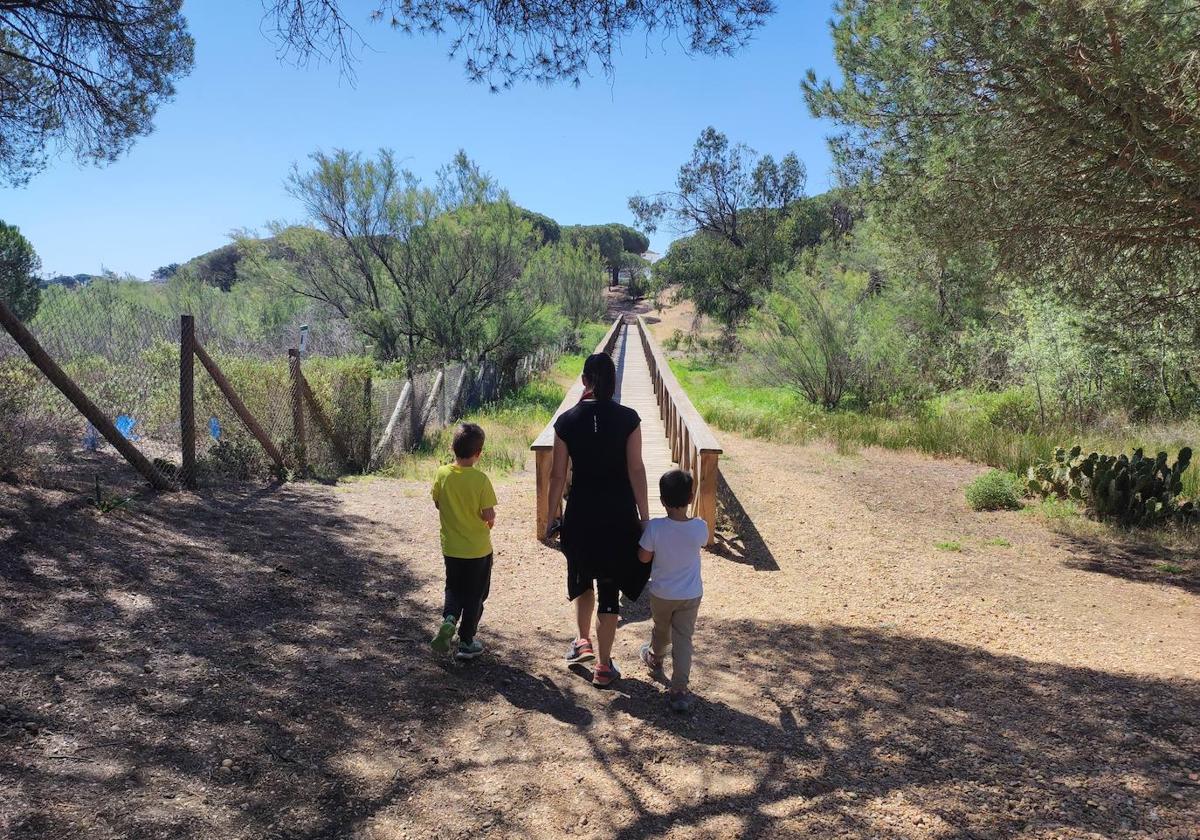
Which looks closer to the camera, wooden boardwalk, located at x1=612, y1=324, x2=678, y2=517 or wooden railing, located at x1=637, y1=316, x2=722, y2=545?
wooden railing, located at x1=637, y1=316, x2=722, y2=545

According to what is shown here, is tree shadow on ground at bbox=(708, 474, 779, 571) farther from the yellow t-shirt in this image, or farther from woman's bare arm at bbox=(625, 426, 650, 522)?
the yellow t-shirt

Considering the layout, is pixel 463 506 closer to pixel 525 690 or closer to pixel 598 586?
pixel 598 586

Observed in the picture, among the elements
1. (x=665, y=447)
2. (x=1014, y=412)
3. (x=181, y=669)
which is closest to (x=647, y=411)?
(x=665, y=447)

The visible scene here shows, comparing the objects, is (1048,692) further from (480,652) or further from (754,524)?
(754,524)

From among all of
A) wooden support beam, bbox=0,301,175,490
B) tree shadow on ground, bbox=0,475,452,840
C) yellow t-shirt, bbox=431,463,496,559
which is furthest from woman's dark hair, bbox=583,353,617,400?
wooden support beam, bbox=0,301,175,490

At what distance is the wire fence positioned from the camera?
646 centimetres

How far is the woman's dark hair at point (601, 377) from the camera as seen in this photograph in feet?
12.0

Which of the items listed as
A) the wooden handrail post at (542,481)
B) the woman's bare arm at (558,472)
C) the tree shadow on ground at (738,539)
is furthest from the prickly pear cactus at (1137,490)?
the woman's bare arm at (558,472)

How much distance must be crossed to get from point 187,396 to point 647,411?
25.8 ft

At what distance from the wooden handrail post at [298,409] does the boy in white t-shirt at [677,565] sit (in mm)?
6199

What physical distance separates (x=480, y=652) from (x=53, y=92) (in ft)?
25.9

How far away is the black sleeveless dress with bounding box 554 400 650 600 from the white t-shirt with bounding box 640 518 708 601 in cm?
14

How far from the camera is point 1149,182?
18.1 feet

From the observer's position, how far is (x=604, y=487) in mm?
3639
